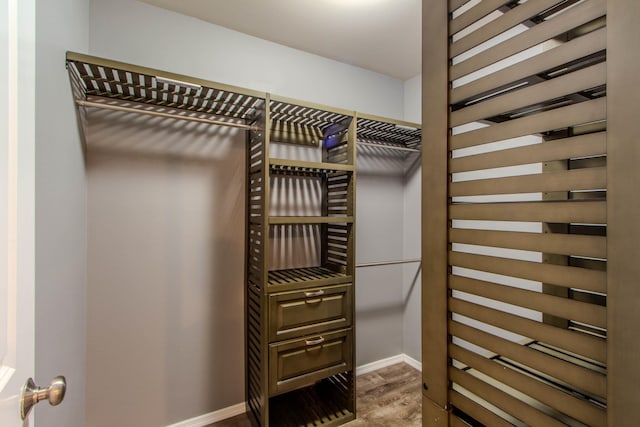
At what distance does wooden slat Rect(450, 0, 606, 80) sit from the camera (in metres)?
0.52

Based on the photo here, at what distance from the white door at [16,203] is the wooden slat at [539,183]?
92cm

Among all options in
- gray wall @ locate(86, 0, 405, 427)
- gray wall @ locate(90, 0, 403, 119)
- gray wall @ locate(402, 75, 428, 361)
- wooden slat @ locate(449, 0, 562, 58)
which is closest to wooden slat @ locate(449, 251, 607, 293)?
wooden slat @ locate(449, 0, 562, 58)

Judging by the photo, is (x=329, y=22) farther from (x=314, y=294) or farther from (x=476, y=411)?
(x=476, y=411)

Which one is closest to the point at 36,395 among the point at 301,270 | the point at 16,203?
the point at 16,203

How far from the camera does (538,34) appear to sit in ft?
1.95

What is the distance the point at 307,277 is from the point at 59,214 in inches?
52.1

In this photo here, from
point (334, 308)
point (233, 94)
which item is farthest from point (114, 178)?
point (334, 308)

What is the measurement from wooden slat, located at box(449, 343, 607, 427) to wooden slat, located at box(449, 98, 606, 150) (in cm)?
47

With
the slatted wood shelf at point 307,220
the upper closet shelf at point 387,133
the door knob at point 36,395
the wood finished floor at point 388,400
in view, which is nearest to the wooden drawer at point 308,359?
the wood finished floor at point 388,400

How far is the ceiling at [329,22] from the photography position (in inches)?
73.5

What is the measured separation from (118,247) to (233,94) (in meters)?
1.11

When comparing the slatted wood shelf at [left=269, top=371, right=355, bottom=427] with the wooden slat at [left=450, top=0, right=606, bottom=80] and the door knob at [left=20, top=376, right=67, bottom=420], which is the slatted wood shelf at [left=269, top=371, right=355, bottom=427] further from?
the wooden slat at [left=450, top=0, right=606, bottom=80]

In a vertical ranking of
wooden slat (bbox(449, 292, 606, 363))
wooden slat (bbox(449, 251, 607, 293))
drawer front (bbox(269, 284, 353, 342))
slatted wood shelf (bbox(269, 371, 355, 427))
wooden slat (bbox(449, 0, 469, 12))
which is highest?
wooden slat (bbox(449, 0, 469, 12))

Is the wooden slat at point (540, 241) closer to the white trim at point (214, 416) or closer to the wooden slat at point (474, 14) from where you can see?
the wooden slat at point (474, 14)
